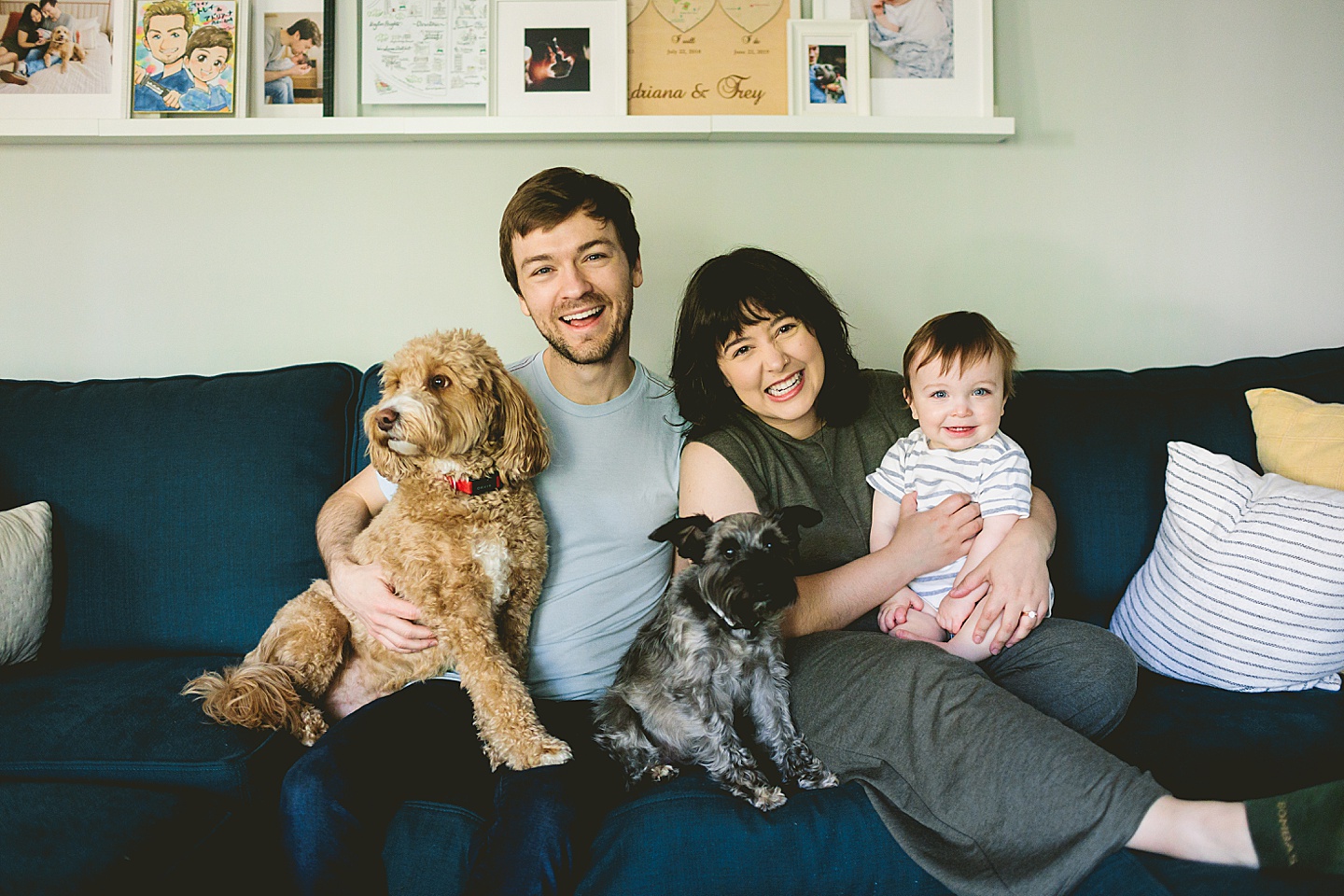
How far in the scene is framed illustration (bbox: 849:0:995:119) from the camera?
2.84 m

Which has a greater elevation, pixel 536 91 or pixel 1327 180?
pixel 536 91

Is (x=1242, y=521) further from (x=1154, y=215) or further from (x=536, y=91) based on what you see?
(x=536, y=91)

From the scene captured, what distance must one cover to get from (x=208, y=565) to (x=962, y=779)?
190 cm

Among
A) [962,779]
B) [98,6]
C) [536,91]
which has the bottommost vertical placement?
[962,779]

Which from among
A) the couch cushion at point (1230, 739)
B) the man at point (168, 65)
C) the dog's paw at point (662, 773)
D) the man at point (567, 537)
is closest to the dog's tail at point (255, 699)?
the man at point (567, 537)

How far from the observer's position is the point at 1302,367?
2398 millimetres

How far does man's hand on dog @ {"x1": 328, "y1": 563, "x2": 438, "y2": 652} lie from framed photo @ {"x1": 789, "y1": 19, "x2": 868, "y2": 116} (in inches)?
75.9

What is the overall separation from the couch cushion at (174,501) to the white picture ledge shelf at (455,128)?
901 mm

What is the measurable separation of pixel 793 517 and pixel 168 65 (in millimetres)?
2495

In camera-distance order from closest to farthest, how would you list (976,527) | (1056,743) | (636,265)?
(1056,743), (976,527), (636,265)

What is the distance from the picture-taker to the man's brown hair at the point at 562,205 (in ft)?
6.82

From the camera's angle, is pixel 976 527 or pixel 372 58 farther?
pixel 372 58

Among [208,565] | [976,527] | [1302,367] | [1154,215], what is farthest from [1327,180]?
[208,565]

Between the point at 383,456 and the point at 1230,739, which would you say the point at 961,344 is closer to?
the point at 1230,739
